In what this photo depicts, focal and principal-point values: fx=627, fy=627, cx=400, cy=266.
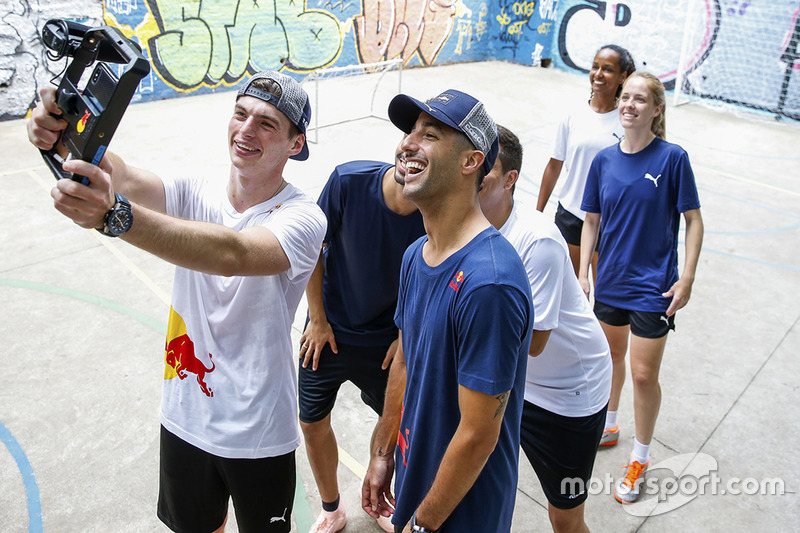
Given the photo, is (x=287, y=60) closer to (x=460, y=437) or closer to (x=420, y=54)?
(x=420, y=54)

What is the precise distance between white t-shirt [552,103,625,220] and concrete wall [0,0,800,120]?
321 inches

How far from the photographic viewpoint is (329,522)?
3.18 metres

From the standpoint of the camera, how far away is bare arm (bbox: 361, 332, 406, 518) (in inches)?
94.7

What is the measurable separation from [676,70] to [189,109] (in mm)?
10976

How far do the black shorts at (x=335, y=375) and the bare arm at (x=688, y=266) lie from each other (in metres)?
1.63

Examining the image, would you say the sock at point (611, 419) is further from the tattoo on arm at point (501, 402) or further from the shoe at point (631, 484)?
the tattoo on arm at point (501, 402)

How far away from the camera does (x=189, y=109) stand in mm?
11148

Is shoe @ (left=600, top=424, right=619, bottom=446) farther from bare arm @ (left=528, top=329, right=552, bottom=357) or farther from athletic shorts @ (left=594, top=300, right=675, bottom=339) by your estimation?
bare arm @ (left=528, top=329, right=552, bottom=357)

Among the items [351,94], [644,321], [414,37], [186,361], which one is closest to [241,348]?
[186,361]

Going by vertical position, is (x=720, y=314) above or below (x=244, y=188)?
below

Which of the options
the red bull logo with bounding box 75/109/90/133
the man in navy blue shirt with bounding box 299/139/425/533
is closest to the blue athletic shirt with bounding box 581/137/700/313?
the man in navy blue shirt with bounding box 299/139/425/533

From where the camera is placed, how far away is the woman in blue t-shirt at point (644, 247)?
3.49 m

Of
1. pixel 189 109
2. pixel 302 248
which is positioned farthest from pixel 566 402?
pixel 189 109

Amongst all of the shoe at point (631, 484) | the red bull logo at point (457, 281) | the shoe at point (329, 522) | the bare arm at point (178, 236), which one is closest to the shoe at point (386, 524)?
the shoe at point (329, 522)
